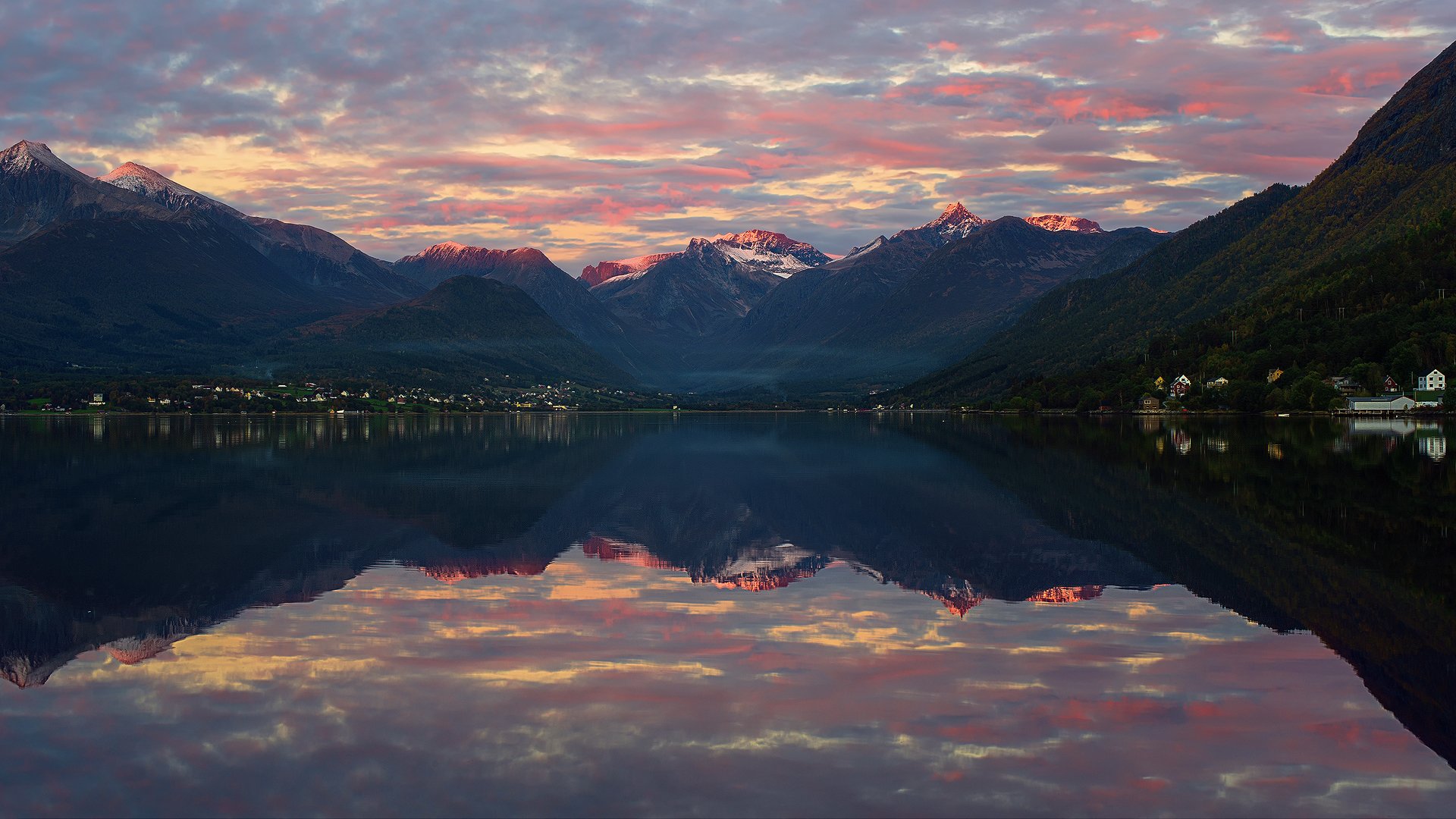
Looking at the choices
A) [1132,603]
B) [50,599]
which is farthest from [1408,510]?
[50,599]

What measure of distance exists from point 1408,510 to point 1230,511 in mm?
6026

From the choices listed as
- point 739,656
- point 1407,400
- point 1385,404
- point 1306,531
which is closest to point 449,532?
point 739,656

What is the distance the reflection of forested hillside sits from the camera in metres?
21.0

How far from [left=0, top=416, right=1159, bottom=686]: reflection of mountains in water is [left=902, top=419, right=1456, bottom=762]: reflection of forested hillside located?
316cm

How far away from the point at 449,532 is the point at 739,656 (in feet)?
75.3

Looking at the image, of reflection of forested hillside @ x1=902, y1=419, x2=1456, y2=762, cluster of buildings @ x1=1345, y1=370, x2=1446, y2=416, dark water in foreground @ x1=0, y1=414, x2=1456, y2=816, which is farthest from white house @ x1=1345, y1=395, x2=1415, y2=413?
dark water in foreground @ x1=0, y1=414, x2=1456, y2=816

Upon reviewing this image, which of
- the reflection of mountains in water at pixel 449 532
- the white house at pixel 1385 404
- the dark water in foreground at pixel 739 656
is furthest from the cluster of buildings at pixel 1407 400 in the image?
the dark water in foreground at pixel 739 656

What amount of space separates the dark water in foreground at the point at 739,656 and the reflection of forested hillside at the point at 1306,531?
167mm

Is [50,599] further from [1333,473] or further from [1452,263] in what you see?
[1452,263]

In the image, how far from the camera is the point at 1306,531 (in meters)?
36.6

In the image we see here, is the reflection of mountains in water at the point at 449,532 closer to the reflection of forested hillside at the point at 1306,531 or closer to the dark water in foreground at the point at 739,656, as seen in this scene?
the dark water in foreground at the point at 739,656

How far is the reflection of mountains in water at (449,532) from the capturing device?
92.6 feet

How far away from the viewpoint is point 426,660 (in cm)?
2144

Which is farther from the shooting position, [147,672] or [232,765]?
[147,672]
